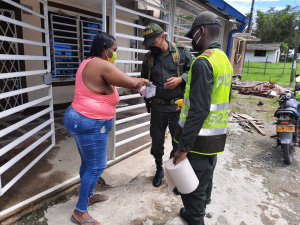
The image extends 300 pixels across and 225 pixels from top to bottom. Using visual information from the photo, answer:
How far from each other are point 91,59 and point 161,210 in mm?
1771

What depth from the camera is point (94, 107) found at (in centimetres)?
190

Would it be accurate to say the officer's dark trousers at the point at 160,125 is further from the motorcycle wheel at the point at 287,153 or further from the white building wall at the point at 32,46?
the white building wall at the point at 32,46

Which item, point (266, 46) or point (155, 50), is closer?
point (155, 50)

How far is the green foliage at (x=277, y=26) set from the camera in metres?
37.6

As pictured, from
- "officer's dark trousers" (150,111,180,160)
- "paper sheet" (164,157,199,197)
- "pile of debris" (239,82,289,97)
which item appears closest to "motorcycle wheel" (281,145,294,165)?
"officer's dark trousers" (150,111,180,160)

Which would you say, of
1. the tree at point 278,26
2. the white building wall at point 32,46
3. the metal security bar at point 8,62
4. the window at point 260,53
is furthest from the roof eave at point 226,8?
the tree at point 278,26

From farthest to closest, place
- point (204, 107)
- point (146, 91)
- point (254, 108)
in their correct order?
1. point (254, 108)
2. point (146, 91)
3. point (204, 107)

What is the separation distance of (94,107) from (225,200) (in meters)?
1.96

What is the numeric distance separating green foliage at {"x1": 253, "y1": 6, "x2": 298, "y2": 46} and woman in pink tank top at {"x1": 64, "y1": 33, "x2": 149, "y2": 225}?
145ft

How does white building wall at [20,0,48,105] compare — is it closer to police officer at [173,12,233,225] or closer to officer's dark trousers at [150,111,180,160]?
officer's dark trousers at [150,111,180,160]

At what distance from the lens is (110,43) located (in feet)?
6.53

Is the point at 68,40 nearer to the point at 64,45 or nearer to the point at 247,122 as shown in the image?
the point at 64,45

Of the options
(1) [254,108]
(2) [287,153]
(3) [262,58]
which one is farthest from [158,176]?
(3) [262,58]

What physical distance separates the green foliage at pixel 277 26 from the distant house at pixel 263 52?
499 centimetres
